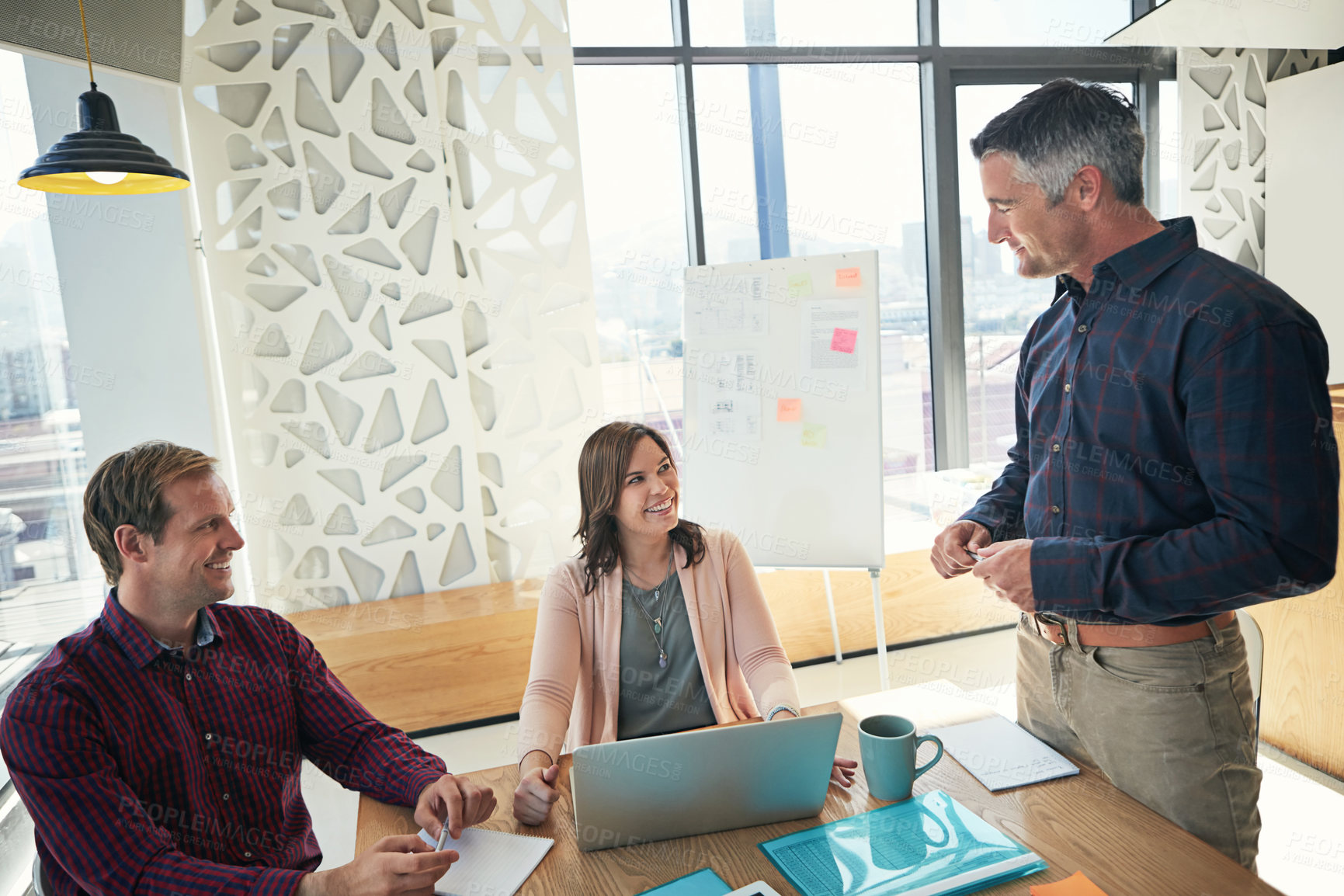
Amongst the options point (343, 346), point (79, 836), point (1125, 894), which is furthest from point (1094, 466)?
point (343, 346)

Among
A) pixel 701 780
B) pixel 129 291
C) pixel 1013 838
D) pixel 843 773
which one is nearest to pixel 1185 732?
pixel 1013 838

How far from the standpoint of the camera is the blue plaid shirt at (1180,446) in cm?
119

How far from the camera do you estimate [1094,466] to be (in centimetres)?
139

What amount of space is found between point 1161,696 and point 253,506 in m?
3.31

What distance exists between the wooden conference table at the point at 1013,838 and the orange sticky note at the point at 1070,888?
0.02m

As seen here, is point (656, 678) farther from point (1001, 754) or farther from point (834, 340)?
point (834, 340)

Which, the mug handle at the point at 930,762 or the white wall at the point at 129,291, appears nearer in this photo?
the mug handle at the point at 930,762

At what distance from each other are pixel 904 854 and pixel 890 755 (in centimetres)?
14

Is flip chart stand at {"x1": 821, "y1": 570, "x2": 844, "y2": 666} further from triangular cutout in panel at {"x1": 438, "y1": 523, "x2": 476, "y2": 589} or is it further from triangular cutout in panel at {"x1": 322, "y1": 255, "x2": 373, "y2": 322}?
triangular cutout in panel at {"x1": 322, "y1": 255, "x2": 373, "y2": 322}

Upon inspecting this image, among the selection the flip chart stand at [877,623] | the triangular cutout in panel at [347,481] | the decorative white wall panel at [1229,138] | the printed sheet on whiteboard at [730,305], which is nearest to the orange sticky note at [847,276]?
the printed sheet on whiteboard at [730,305]

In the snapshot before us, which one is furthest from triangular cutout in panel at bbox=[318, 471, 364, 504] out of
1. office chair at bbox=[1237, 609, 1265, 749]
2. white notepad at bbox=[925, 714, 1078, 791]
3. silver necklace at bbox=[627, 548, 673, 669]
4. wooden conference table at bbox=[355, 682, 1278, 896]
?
office chair at bbox=[1237, 609, 1265, 749]

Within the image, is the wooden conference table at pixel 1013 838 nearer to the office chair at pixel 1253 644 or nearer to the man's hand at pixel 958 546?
the man's hand at pixel 958 546

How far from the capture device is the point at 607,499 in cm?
201

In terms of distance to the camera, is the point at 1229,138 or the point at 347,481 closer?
the point at 347,481
